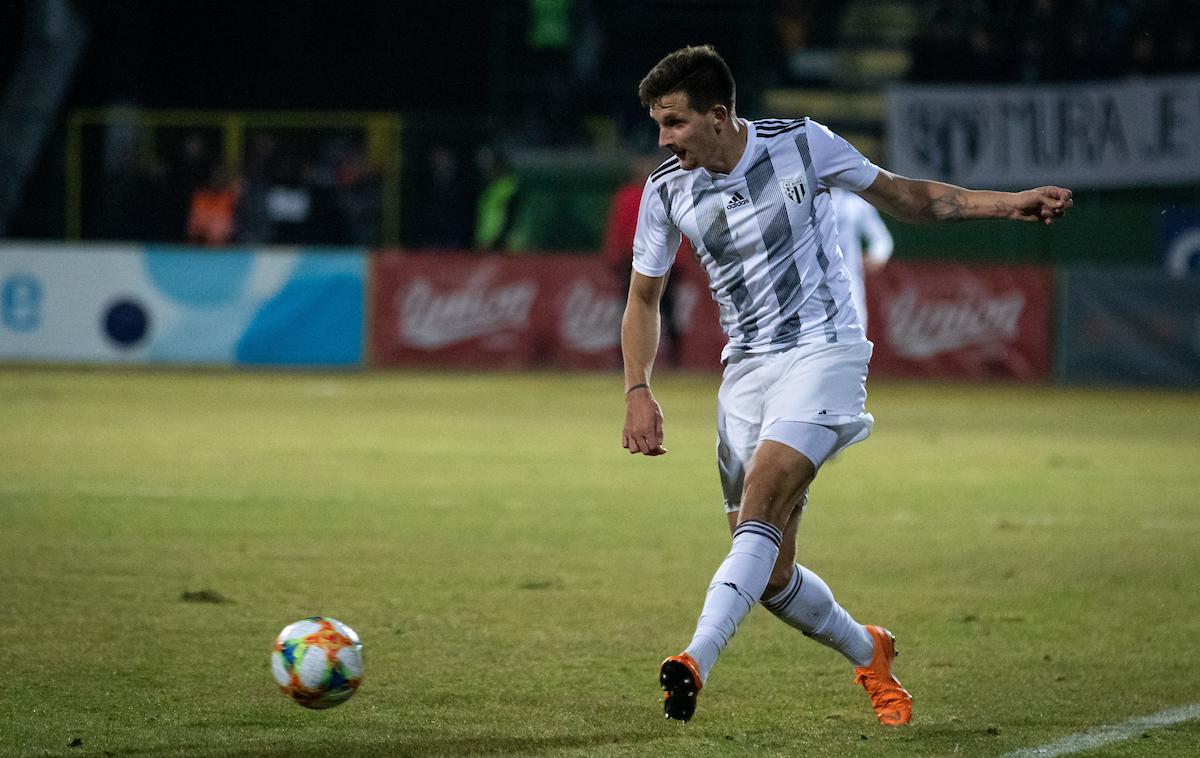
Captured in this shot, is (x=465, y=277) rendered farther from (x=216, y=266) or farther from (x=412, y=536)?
(x=412, y=536)

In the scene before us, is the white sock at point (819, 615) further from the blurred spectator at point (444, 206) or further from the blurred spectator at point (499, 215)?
the blurred spectator at point (444, 206)

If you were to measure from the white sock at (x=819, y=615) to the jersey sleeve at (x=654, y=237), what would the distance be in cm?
103

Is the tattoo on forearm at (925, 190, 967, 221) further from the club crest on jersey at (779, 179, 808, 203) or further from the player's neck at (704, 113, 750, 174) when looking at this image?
the player's neck at (704, 113, 750, 174)

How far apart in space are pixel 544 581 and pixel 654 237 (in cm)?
290

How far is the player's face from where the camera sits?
5422 millimetres

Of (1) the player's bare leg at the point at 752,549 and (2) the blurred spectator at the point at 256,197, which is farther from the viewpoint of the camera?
(2) the blurred spectator at the point at 256,197

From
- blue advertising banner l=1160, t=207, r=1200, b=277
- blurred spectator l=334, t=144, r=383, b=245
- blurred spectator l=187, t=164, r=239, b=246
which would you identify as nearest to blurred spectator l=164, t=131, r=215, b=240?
blurred spectator l=187, t=164, r=239, b=246

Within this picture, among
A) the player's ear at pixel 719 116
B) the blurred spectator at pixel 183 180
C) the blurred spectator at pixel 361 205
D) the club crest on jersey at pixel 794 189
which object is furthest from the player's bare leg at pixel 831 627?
the blurred spectator at pixel 183 180

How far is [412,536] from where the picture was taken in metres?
9.59

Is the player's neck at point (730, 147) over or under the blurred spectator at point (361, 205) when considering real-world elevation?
over

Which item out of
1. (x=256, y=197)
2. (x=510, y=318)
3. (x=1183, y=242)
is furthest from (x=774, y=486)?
(x=256, y=197)

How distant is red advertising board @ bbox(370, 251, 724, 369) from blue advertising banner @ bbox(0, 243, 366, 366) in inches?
18.3

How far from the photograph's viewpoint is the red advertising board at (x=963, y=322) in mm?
20594

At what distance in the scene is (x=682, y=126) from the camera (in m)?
5.44
